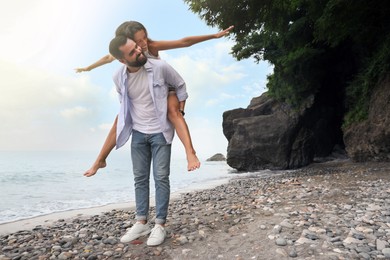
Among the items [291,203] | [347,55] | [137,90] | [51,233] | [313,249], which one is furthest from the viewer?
[347,55]

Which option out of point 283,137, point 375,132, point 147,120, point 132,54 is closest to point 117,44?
point 132,54

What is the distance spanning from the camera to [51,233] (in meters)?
5.73

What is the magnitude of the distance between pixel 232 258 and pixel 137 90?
2506 millimetres

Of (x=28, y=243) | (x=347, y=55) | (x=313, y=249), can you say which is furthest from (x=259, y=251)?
(x=347, y=55)

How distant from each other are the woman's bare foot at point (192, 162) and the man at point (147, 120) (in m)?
0.31

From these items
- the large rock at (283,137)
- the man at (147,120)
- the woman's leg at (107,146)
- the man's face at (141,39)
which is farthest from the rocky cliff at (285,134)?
the man's face at (141,39)

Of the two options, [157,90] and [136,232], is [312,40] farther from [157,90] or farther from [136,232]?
[136,232]

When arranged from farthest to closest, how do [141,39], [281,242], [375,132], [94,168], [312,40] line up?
[312,40], [375,132], [94,168], [141,39], [281,242]

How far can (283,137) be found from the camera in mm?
22125

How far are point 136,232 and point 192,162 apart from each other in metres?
1.39

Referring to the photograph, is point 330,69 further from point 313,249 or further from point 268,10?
point 313,249

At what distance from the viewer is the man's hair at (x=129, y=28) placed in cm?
408

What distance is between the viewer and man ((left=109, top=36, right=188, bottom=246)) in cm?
421

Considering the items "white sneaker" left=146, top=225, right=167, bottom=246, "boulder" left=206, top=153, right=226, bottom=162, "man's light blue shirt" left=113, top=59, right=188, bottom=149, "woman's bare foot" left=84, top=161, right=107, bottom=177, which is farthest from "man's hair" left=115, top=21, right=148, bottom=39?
"boulder" left=206, top=153, right=226, bottom=162
